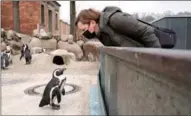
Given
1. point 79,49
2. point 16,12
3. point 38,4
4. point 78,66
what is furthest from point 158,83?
point 38,4

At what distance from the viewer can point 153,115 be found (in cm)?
80

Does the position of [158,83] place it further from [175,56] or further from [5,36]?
[5,36]

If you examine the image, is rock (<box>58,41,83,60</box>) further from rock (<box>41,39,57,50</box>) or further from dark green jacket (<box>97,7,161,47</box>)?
dark green jacket (<box>97,7,161,47</box>)

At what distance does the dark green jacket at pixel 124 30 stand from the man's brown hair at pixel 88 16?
0.05 m

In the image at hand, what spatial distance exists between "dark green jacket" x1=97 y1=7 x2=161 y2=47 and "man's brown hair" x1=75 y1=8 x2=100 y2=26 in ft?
0.17

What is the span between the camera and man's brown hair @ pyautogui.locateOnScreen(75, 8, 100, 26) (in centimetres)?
178

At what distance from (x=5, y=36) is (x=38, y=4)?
7247 mm

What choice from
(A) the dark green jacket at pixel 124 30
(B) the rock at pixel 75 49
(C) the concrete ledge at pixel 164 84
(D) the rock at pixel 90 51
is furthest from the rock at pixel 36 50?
(C) the concrete ledge at pixel 164 84

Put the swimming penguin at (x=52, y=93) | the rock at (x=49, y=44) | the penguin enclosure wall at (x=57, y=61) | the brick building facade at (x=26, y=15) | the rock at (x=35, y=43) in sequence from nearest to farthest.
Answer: the swimming penguin at (x=52, y=93)
the penguin enclosure wall at (x=57, y=61)
the rock at (x=35, y=43)
the rock at (x=49, y=44)
the brick building facade at (x=26, y=15)

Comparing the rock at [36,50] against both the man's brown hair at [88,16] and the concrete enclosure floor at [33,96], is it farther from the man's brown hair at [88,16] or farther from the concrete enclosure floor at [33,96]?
the man's brown hair at [88,16]

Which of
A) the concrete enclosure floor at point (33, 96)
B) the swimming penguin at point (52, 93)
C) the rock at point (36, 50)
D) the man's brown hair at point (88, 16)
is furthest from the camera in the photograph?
the rock at point (36, 50)

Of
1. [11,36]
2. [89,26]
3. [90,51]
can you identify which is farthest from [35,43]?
[89,26]

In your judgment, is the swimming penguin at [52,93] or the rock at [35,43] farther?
the rock at [35,43]

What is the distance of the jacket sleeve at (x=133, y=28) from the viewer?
1.63 m
